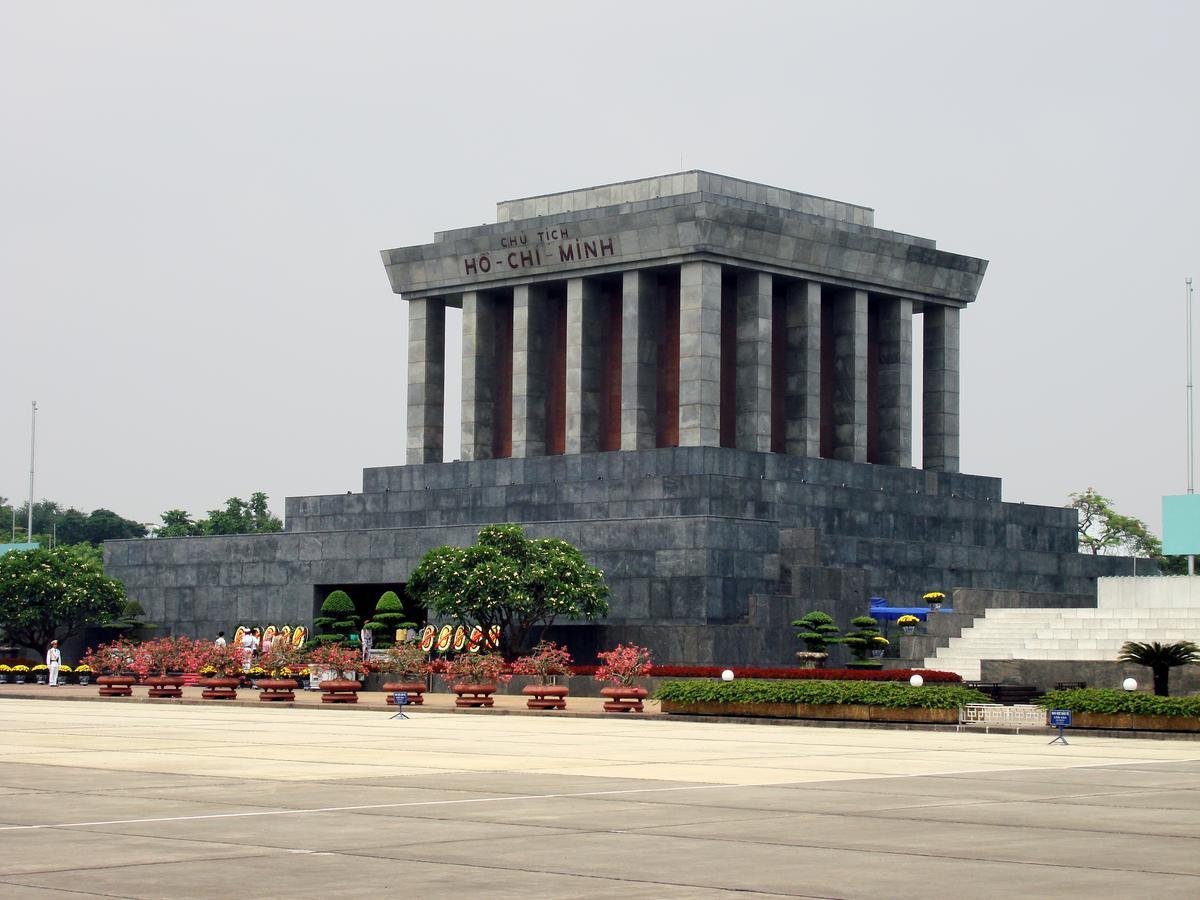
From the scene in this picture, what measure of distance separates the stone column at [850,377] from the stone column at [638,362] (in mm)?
7992

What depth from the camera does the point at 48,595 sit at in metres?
67.2

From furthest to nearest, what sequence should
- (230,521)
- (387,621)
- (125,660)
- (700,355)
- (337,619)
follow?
(230,521) < (700,355) < (337,619) < (387,621) < (125,660)

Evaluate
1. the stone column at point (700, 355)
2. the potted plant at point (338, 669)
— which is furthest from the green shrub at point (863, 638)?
the potted plant at point (338, 669)

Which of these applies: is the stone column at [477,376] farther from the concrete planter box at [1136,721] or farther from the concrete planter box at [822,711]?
the concrete planter box at [1136,721]

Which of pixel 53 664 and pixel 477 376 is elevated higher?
pixel 477 376

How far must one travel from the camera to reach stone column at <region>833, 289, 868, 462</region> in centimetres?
7306

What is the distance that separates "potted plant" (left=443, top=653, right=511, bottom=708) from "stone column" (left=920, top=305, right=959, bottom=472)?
30972mm

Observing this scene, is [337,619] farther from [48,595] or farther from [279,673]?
[279,673]

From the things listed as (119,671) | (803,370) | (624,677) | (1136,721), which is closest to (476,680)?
(624,677)

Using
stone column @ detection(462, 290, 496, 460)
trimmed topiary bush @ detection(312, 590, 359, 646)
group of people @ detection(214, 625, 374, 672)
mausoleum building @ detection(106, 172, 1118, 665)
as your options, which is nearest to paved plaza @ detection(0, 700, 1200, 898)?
mausoleum building @ detection(106, 172, 1118, 665)

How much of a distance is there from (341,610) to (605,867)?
49171 millimetres

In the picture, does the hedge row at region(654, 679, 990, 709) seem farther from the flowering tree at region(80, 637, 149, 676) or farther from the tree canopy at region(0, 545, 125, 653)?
the tree canopy at region(0, 545, 125, 653)

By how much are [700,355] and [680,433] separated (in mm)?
2756

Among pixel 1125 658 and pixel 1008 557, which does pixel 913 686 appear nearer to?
pixel 1125 658
